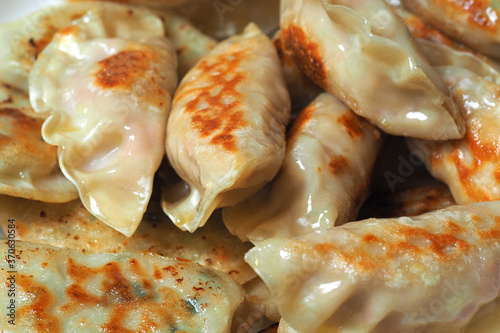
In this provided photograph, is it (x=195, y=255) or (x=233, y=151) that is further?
(x=195, y=255)

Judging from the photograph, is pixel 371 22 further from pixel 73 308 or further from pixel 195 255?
pixel 73 308

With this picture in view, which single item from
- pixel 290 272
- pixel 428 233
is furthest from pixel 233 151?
pixel 428 233

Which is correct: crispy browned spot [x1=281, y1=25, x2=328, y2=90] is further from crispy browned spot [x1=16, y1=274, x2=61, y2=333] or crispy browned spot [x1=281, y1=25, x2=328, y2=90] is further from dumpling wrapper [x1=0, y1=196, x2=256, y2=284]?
crispy browned spot [x1=16, y1=274, x2=61, y2=333]

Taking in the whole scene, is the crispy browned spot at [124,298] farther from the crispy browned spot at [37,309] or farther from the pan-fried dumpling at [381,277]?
the pan-fried dumpling at [381,277]

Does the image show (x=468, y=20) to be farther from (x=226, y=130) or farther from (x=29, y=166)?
(x=29, y=166)

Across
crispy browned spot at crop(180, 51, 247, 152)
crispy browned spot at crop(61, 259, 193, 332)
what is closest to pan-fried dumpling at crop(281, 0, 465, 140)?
crispy browned spot at crop(180, 51, 247, 152)

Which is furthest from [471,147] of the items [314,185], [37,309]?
[37,309]
